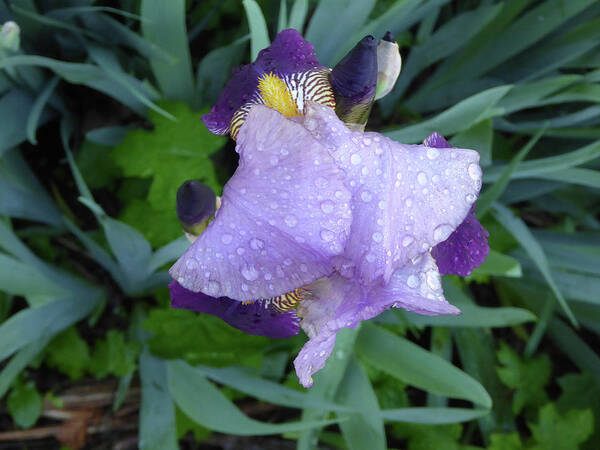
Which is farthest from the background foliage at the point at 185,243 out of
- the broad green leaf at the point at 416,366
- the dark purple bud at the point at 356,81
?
the dark purple bud at the point at 356,81

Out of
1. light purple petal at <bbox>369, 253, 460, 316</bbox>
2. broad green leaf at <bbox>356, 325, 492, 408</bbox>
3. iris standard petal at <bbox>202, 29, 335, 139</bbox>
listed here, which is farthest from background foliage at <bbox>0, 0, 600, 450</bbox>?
light purple petal at <bbox>369, 253, 460, 316</bbox>

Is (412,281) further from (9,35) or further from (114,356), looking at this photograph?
(114,356)

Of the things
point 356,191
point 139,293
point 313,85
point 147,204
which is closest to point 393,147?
point 356,191

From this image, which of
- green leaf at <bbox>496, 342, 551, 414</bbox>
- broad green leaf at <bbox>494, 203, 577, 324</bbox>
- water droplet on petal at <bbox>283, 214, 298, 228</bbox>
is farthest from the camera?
green leaf at <bbox>496, 342, 551, 414</bbox>

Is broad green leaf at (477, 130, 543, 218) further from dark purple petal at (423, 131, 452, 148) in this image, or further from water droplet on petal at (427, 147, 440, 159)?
water droplet on petal at (427, 147, 440, 159)

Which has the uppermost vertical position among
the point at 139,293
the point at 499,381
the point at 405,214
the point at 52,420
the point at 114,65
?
the point at 405,214

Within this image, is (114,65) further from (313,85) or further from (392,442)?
(392,442)

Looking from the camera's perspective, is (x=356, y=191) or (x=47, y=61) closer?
(x=356, y=191)
